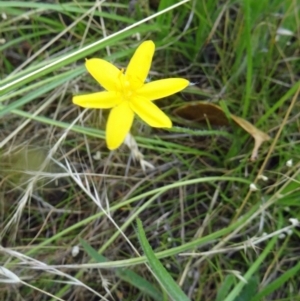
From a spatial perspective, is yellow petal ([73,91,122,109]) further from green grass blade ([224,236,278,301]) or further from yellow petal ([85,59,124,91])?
green grass blade ([224,236,278,301])

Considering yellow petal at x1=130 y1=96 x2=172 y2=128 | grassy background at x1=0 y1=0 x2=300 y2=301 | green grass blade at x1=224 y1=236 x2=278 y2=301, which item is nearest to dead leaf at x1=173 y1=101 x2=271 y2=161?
grassy background at x1=0 y1=0 x2=300 y2=301

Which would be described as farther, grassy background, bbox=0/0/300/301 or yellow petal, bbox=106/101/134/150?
grassy background, bbox=0/0/300/301

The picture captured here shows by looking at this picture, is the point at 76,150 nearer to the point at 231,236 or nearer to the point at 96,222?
the point at 96,222

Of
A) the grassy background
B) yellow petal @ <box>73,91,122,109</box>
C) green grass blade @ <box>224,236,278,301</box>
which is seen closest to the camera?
yellow petal @ <box>73,91,122,109</box>

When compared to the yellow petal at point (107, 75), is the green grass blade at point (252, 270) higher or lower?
lower

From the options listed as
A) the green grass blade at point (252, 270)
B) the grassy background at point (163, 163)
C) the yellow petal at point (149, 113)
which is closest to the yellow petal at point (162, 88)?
the yellow petal at point (149, 113)

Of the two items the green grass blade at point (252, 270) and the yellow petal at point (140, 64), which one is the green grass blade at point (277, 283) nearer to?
the green grass blade at point (252, 270)
